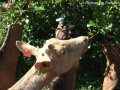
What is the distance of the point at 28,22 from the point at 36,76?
2.49ft

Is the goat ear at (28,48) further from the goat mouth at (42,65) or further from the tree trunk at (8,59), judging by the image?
the tree trunk at (8,59)

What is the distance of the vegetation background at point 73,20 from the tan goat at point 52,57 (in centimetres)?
22

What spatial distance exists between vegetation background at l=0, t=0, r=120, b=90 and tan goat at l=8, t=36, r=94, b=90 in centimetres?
22

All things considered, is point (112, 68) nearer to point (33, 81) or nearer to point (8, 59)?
point (33, 81)

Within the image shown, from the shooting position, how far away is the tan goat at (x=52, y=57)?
4551 mm

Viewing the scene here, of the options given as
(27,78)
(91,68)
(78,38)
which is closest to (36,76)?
(27,78)

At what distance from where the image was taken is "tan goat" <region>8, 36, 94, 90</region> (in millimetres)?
4551

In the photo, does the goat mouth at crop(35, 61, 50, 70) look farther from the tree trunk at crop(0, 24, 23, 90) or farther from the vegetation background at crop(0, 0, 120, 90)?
the tree trunk at crop(0, 24, 23, 90)

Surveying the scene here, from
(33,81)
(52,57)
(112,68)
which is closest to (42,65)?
(52,57)

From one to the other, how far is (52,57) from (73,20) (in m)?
0.59

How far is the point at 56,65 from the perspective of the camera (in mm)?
4641

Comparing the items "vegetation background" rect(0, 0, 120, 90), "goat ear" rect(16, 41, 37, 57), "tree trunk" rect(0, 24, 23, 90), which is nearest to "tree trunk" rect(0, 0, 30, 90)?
"tree trunk" rect(0, 24, 23, 90)

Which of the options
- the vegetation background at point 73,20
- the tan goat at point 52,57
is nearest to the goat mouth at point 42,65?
the tan goat at point 52,57

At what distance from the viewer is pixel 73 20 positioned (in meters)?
4.86
